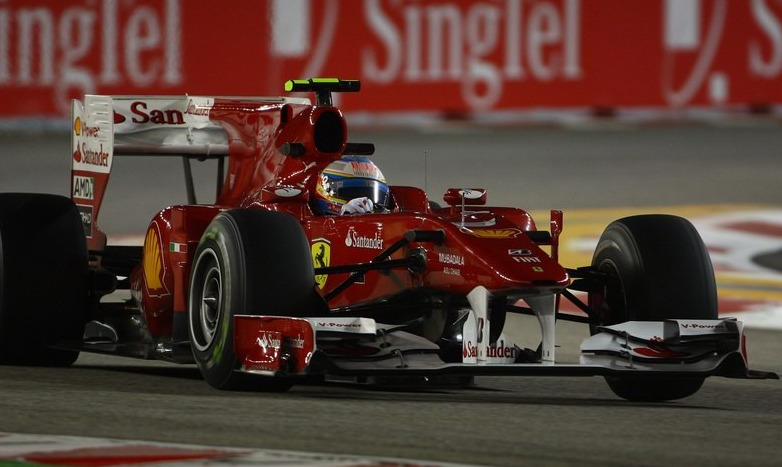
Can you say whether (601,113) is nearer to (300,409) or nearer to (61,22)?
(61,22)

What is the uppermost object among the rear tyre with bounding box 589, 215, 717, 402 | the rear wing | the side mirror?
the rear wing

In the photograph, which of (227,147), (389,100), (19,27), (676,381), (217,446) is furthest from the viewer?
(389,100)

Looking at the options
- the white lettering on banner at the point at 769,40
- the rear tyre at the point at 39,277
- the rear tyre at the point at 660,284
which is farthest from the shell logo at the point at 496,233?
the white lettering on banner at the point at 769,40

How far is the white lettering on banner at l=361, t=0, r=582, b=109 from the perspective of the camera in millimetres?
24906

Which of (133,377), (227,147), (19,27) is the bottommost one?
(133,377)

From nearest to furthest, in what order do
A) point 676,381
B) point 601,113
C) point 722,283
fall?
point 676,381 < point 722,283 < point 601,113

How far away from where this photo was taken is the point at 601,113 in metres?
26.9

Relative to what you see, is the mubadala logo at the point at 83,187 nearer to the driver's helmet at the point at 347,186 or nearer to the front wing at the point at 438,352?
the driver's helmet at the point at 347,186

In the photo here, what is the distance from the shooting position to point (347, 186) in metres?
9.26

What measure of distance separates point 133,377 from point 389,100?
1615 cm

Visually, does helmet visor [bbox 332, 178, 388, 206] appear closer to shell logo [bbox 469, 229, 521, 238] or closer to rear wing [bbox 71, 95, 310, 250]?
shell logo [bbox 469, 229, 521, 238]

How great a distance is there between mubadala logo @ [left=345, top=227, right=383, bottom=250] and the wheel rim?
2.27ft

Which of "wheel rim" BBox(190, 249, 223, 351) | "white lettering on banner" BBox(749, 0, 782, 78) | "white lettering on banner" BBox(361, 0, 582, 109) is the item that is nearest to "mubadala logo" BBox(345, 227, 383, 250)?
"wheel rim" BBox(190, 249, 223, 351)

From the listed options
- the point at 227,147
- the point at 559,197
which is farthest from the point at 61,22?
the point at 227,147
